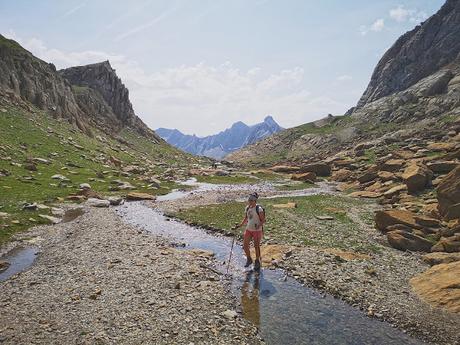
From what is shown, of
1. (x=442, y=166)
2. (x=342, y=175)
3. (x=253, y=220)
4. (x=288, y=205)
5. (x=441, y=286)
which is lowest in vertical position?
(x=441, y=286)

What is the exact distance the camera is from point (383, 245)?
29141 mm

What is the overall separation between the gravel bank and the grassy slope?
977cm

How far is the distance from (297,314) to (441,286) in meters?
8.26

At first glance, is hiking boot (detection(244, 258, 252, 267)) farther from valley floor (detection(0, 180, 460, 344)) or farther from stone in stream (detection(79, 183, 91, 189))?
stone in stream (detection(79, 183, 91, 189))

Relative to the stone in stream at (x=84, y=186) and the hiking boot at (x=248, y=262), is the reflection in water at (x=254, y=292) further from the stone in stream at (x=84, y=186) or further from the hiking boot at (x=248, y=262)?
the stone in stream at (x=84, y=186)

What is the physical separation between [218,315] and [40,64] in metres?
135

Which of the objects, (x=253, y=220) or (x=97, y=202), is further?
(x=97, y=202)

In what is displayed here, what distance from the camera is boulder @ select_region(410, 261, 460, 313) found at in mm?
18062

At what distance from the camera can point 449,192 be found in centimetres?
3366

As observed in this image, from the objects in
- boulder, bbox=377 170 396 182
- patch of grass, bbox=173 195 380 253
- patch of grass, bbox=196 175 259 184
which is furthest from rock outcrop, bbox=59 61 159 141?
patch of grass, bbox=173 195 380 253

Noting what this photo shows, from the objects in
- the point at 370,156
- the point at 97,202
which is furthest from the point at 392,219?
the point at 370,156

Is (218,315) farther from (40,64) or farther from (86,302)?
(40,64)

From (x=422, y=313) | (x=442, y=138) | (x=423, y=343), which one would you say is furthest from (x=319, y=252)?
(x=442, y=138)

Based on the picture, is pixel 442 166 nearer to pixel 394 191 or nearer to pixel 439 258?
pixel 394 191
